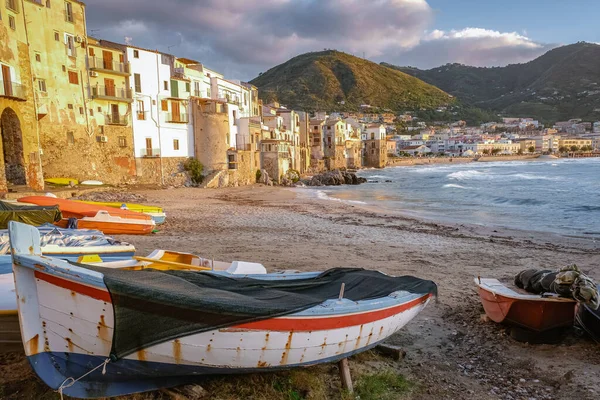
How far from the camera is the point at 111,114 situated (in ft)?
109

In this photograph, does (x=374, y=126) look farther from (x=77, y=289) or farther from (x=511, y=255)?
(x=77, y=289)

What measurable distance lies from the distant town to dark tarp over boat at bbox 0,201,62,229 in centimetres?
1152

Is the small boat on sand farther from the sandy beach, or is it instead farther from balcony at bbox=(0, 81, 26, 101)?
balcony at bbox=(0, 81, 26, 101)

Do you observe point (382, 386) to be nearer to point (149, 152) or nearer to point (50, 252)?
point (50, 252)

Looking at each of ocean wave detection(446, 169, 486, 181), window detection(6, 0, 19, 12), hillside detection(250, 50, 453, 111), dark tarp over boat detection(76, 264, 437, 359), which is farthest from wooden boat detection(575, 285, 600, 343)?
hillside detection(250, 50, 453, 111)

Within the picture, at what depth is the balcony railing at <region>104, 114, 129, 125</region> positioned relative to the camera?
108 feet

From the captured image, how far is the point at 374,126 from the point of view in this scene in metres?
104

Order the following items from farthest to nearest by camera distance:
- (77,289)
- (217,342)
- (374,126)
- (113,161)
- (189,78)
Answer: (374,126) → (189,78) → (113,161) → (217,342) → (77,289)

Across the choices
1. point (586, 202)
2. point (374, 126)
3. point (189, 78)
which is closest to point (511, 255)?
point (586, 202)

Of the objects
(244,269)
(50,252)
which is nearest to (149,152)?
(50,252)

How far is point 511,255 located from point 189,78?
113 ft

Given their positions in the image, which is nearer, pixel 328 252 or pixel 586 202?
pixel 328 252

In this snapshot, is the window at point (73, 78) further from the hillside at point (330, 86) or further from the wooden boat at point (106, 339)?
the hillside at point (330, 86)

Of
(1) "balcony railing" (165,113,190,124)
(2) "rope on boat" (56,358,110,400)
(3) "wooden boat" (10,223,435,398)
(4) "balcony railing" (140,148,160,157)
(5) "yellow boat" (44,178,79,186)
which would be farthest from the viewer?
(1) "balcony railing" (165,113,190,124)
